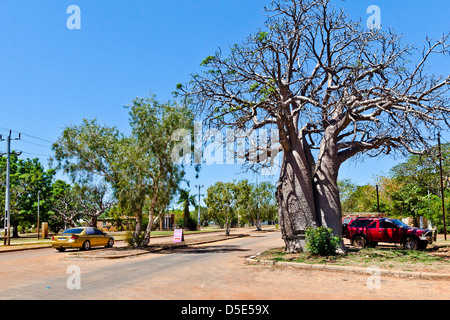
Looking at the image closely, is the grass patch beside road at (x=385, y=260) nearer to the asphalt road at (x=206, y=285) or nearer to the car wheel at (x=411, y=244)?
the asphalt road at (x=206, y=285)

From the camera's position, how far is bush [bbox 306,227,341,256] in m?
14.5

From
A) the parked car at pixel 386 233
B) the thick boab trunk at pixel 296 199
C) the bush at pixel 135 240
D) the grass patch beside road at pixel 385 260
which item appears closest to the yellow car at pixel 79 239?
the bush at pixel 135 240

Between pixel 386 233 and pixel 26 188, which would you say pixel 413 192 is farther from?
pixel 26 188

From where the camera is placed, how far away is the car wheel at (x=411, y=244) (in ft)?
63.6

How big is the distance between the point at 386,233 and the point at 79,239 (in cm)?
1766

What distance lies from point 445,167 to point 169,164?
29403mm

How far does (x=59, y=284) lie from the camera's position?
10.2 metres

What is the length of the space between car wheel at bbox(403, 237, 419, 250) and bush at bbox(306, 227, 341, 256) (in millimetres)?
7031

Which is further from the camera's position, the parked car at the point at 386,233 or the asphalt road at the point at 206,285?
the parked car at the point at 386,233

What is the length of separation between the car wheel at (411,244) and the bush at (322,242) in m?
7.03

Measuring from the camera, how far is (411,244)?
19.7m
